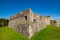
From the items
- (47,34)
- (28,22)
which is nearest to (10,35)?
(28,22)

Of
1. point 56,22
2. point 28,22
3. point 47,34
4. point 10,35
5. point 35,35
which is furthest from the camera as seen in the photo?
point 56,22

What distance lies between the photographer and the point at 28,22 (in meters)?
38.0

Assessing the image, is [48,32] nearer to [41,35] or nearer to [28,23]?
[41,35]

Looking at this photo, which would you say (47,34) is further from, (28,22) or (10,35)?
(10,35)

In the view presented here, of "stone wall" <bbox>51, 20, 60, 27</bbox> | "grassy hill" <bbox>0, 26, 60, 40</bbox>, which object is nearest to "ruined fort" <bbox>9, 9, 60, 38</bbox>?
"grassy hill" <bbox>0, 26, 60, 40</bbox>

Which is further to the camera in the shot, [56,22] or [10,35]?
[56,22]

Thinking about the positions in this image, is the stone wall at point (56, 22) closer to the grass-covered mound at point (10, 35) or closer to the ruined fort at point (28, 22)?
the ruined fort at point (28, 22)

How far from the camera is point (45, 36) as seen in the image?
35250mm

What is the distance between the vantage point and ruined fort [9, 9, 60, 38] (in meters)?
36.1

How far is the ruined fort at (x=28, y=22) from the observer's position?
36.1 meters

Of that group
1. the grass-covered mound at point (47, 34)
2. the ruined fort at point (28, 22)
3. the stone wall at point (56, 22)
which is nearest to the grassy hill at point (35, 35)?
the grass-covered mound at point (47, 34)

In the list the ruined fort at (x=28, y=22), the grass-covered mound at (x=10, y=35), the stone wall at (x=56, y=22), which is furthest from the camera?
the stone wall at (x=56, y=22)

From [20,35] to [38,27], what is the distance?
5.58m

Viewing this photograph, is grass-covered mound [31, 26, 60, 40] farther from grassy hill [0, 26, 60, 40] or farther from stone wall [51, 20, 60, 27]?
stone wall [51, 20, 60, 27]
